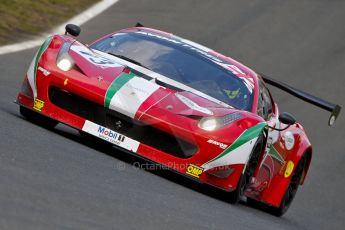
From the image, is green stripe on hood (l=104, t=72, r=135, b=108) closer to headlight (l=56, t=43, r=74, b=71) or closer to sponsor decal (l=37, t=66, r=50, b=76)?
headlight (l=56, t=43, r=74, b=71)

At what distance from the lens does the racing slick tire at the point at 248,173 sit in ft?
27.4

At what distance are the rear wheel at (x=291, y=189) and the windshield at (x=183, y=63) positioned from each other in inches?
51.3

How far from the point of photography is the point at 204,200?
789cm

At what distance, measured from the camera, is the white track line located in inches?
562

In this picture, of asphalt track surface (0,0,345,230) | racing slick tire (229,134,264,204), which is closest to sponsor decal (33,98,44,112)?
asphalt track surface (0,0,345,230)

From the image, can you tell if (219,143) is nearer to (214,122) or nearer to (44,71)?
(214,122)

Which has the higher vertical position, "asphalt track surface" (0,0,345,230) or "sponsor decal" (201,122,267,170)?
"sponsor decal" (201,122,267,170)

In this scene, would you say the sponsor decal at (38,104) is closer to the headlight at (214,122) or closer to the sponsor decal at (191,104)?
the sponsor decal at (191,104)

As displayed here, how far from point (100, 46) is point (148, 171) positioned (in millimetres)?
1607

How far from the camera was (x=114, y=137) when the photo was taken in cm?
813

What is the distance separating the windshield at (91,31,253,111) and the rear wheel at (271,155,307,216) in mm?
1302

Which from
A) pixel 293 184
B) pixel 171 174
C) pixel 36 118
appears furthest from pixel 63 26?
pixel 171 174

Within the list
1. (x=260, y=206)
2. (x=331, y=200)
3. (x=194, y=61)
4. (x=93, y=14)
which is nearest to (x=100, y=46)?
(x=194, y=61)

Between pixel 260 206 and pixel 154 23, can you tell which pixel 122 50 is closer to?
pixel 260 206
